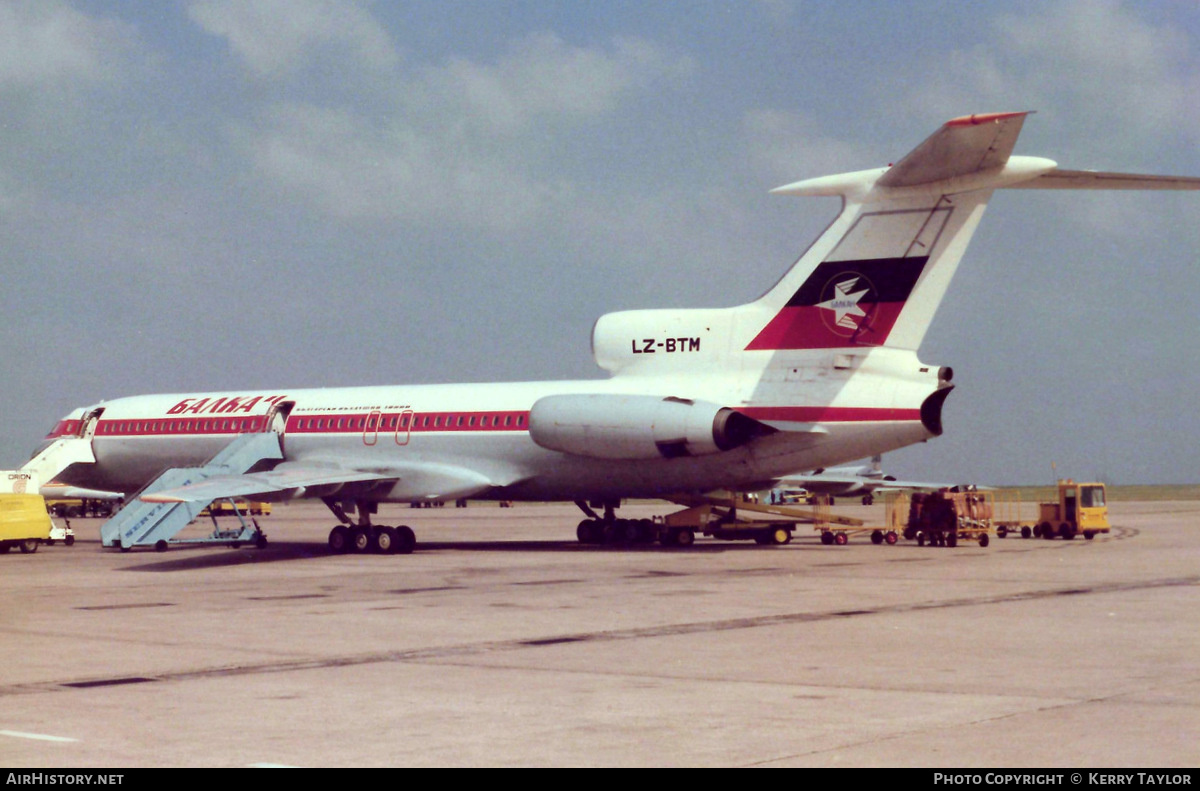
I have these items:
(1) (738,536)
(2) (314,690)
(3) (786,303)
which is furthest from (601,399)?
(2) (314,690)

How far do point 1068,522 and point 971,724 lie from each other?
30.0 m

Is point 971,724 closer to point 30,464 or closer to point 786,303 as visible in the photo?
point 786,303

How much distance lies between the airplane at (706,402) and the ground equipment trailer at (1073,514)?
1109 centimetres

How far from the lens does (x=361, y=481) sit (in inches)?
1267

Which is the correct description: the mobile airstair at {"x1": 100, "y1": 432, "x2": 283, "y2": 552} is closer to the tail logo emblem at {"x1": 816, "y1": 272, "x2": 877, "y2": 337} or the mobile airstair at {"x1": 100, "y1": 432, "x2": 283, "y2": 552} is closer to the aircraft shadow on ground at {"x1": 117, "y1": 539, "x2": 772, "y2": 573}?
the aircraft shadow on ground at {"x1": 117, "y1": 539, "x2": 772, "y2": 573}

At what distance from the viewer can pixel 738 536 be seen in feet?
111

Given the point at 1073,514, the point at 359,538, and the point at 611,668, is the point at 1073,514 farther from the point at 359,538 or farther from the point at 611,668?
the point at 611,668

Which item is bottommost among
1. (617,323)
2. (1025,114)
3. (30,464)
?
(30,464)

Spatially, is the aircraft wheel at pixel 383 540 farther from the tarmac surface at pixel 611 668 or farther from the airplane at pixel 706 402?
the tarmac surface at pixel 611 668

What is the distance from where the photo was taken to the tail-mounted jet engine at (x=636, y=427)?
27984 millimetres

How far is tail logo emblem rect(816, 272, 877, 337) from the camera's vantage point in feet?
89.0

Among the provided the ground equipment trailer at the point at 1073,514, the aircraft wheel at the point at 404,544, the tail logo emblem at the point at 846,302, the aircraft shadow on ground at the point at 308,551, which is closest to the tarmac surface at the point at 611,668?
the aircraft shadow on ground at the point at 308,551

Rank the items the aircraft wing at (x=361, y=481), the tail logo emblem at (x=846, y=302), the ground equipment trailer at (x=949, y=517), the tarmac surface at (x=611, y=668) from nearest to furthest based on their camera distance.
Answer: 1. the tarmac surface at (x=611, y=668)
2. the tail logo emblem at (x=846, y=302)
3. the aircraft wing at (x=361, y=481)
4. the ground equipment trailer at (x=949, y=517)

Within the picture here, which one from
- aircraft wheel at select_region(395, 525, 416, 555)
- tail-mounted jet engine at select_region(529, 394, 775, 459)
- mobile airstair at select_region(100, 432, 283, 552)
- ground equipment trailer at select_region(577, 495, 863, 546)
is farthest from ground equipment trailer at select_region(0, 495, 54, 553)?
ground equipment trailer at select_region(577, 495, 863, 546)
